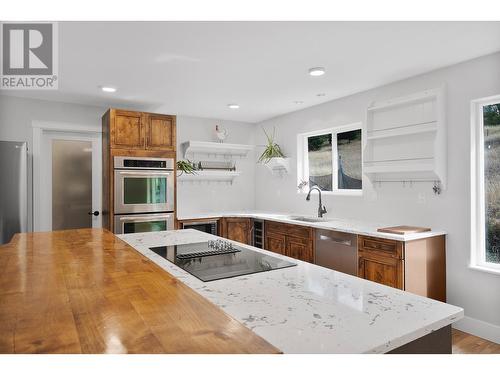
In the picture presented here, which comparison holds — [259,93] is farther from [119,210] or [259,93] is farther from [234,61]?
[119,210]

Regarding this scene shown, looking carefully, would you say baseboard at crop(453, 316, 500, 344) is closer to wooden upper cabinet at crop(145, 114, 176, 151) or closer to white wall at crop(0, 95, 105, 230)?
wooden upper cabinet at crop(145, 114, 176, 151)

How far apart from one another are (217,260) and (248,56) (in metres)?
1.78

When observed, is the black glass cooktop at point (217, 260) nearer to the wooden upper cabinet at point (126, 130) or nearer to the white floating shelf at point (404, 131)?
the white floating shelf at point (404, 131)

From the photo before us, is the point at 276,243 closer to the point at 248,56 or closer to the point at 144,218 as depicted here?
the point at 144,218

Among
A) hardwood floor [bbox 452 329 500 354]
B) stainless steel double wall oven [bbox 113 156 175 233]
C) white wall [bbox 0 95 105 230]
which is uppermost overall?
white wall [bbox 0 95 105 230]

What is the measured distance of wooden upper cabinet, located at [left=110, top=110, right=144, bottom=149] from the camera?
4102 mm

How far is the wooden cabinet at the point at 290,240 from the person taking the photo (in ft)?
12.5

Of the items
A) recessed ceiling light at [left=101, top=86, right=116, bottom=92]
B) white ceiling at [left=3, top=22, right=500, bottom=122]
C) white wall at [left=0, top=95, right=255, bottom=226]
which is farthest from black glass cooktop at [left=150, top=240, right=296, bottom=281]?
white wall at [left=0, top=95, right=255, bottom=226]

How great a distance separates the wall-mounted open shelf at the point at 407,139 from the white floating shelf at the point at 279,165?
4.81 ft

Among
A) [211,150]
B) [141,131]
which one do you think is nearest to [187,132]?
[211,150]

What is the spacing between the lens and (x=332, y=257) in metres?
3.50

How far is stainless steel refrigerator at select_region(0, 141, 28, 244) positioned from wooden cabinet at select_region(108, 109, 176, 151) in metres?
0.96
